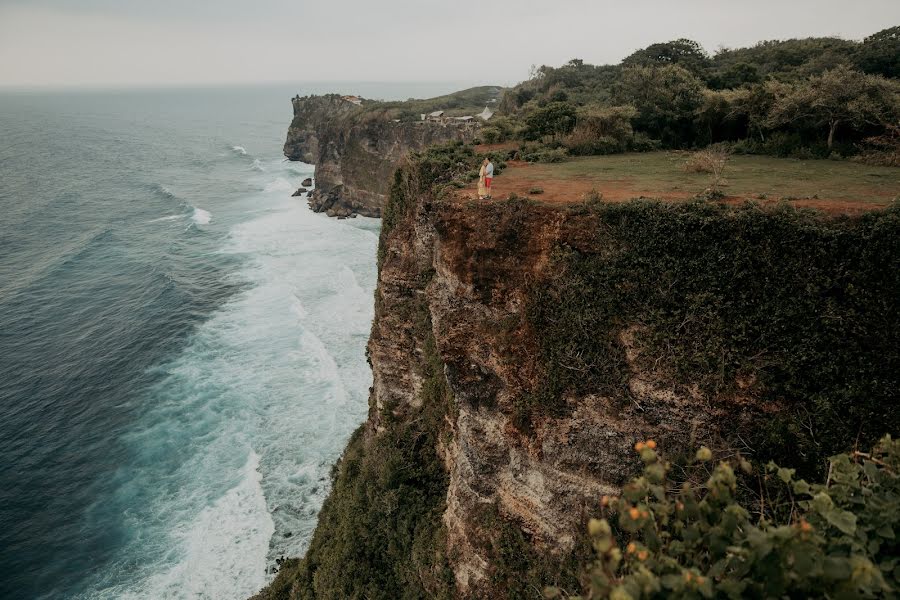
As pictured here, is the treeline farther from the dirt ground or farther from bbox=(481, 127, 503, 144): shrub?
the dirt ground

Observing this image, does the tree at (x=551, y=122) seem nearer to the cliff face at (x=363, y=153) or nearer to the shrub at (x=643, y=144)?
the shrub at (x=643, y=144)

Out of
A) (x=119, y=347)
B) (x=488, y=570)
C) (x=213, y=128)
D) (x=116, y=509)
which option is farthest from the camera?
(x=213, y=128)

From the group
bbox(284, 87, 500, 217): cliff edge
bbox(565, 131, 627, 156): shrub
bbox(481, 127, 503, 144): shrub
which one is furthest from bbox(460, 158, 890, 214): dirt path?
bbox(284, 87, 500, 217): cliff edge

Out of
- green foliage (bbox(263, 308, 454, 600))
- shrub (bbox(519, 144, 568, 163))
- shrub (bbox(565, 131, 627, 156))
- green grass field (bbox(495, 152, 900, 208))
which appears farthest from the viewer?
shrub (bbox(565, 131, 627, 156))

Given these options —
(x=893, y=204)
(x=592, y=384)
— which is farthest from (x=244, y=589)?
(x=893, y=204)

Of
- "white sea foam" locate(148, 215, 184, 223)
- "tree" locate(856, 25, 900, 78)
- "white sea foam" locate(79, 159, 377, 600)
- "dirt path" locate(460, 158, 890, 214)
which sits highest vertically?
"tree" locate(856, 25, 900, 78)

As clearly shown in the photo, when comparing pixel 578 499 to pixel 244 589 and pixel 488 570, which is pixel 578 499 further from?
pixel 244 589

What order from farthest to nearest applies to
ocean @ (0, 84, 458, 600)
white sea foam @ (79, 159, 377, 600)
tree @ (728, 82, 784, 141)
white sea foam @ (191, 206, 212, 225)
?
white sea foam @ (191, 206, 212, 225) < ocean @ (0, 84, 458, 600) < white sea foam @ (79, 159, 377, 600) < tree @ (728, 82, 784, 141)
